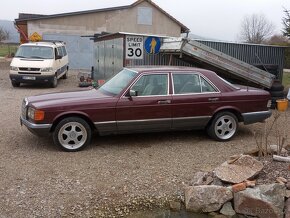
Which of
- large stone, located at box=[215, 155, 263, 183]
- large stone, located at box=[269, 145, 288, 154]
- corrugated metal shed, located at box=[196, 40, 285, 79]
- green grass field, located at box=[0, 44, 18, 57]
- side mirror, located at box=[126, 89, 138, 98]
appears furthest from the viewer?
green grass field, located at box=[0, 44, 18, 57]

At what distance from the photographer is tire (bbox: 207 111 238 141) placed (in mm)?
7670

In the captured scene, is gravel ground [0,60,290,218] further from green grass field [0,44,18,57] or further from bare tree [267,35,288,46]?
green grass field [0,44,18,57]

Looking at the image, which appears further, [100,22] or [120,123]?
[100,22]

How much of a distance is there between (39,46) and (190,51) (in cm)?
875

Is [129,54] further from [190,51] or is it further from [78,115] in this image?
[78,115]

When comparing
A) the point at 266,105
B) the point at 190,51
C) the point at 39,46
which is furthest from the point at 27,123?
the point at 39,46

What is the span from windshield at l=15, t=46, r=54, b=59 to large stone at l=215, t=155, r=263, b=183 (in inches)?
507

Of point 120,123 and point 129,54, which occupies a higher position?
point 129,54

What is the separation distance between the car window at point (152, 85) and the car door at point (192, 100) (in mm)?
199

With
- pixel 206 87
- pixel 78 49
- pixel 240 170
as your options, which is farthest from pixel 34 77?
pixel 240 170

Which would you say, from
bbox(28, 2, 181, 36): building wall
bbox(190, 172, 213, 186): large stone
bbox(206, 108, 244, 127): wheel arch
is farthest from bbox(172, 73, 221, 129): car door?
bbox(28, 2, 181, 36): building wall

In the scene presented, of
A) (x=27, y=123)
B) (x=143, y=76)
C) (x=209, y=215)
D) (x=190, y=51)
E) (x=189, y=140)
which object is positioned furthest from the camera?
(x=190, y=51)

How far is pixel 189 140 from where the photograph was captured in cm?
777

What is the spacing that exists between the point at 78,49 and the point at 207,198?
78.8 ft
